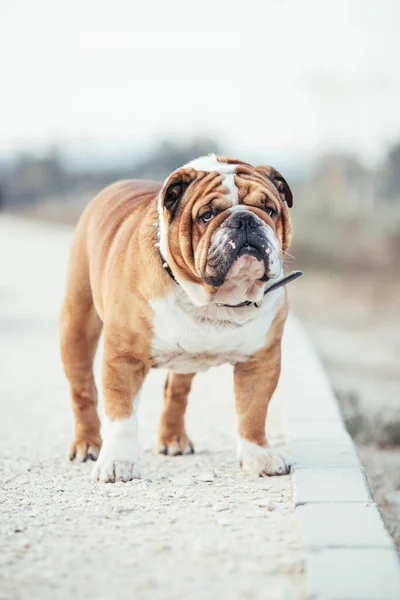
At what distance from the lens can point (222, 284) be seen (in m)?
3.92

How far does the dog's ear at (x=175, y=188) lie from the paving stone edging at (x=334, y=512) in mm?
1227

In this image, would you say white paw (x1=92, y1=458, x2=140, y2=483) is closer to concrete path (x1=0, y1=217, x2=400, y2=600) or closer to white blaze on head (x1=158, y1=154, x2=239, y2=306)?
concrete path (x1=0, y1=217, x2=400, y2=600)

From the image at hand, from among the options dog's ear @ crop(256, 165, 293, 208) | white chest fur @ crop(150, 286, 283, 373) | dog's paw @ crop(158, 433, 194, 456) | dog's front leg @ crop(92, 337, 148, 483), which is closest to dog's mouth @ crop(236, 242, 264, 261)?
white chest fur @ crop(150, 286, 283, 373)

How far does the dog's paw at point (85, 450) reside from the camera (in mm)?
4781

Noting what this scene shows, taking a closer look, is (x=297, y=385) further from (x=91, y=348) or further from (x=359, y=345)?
(x=359, y=345)

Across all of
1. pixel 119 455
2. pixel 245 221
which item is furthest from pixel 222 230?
pixel 119 455

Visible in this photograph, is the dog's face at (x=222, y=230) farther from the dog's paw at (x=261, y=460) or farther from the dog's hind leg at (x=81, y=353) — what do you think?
the dog's hind leg at (x=81, y=353)

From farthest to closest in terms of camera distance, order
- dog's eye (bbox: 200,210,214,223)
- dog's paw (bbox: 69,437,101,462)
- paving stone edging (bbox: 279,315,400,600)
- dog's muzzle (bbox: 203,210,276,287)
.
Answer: dog's paw (bbox: 69,437,101,462) → dog's eye (bbox: 200,210,214,223) → dog's muzzle (bbox: 203,210,276,287) → paving stone edging (bbox: 279,315,400,600)

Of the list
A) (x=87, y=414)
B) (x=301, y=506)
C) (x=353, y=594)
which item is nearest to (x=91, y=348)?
(x=87, y=414)

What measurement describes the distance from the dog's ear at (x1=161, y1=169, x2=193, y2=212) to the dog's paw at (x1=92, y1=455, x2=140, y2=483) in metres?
1.07

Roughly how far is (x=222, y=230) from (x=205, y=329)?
48 cm

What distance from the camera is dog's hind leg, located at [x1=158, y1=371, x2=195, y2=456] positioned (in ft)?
16.3

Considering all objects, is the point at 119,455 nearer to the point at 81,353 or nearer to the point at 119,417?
the point at 119,417

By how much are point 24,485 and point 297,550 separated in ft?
4.88
